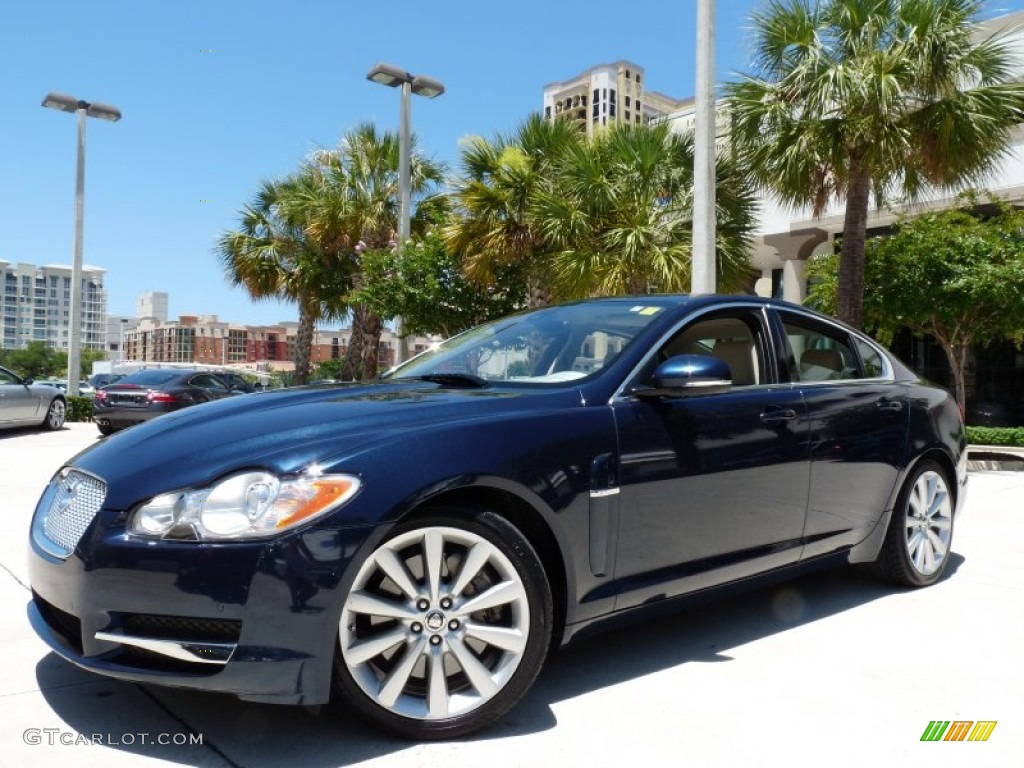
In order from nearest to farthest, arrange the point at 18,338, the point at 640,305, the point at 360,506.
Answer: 1. the point at 360,506
2. the point at 640,305
3. the point at 18,338

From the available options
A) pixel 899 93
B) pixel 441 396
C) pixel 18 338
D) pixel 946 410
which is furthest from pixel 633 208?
→ pixel 18 338

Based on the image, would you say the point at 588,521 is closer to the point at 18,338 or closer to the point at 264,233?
the point at 264,233

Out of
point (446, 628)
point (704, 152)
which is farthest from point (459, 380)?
point (704, 152)

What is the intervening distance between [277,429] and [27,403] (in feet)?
46.1

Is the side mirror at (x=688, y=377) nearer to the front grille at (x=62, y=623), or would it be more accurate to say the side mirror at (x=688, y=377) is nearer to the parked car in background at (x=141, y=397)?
the front grille at (x=62, y=623)

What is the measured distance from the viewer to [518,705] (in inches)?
115

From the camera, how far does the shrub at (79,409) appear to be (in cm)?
1894

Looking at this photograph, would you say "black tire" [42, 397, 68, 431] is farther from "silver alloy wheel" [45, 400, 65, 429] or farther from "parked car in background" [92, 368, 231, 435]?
"parked car in background" [92, 368, 231, 435]

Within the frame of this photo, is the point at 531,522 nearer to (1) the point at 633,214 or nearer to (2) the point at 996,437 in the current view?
(1) the point at 633,214

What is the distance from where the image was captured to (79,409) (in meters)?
19.0

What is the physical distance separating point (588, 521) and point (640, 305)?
1181mm

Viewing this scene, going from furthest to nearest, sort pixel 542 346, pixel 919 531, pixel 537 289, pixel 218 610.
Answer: pixel 537 289, pixel 919 531, pixel 542 346, pixel 218 610

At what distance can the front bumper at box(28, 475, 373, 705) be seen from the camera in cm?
232

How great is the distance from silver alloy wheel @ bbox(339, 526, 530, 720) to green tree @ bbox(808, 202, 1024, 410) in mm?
11870
